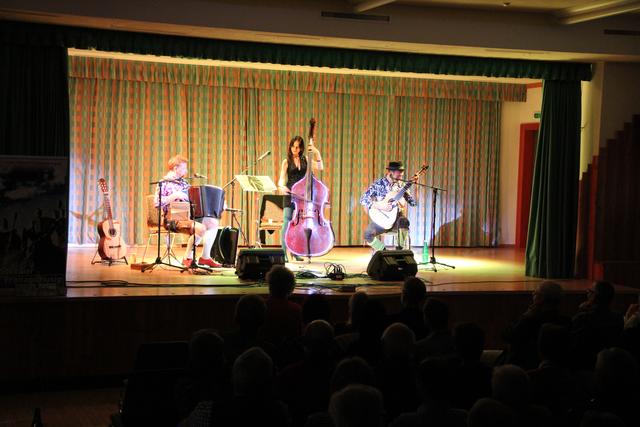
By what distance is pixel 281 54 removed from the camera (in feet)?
27.4

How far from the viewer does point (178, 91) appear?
11.7 metres

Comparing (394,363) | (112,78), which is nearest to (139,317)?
(394,363)

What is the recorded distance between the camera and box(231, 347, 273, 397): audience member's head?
3.21m

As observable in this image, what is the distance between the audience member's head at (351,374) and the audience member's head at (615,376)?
2.95ft

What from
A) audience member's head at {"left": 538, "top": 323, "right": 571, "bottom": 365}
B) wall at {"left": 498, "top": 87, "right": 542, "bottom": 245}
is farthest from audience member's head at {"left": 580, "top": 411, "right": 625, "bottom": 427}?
wall at {"left": 498, "top": 87, "right": 542, "bottom": 245}

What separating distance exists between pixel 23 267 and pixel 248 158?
5.80m

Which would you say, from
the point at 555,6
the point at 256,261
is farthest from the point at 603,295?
the point at 256,261

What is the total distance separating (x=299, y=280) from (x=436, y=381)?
17.4 feet

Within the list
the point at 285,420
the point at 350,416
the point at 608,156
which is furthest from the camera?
the point at 608,156

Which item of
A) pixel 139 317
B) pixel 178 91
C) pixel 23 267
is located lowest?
pixel 139 317

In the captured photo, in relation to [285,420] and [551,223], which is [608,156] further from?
[285,420]

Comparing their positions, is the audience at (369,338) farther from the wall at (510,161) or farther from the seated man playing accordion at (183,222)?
the wall at (510,161)

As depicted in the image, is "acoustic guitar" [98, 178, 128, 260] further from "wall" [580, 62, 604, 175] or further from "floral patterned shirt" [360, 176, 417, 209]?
"wall" [580, 62, 604, 175]

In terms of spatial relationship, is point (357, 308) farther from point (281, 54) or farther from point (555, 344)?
point (281, 54)
